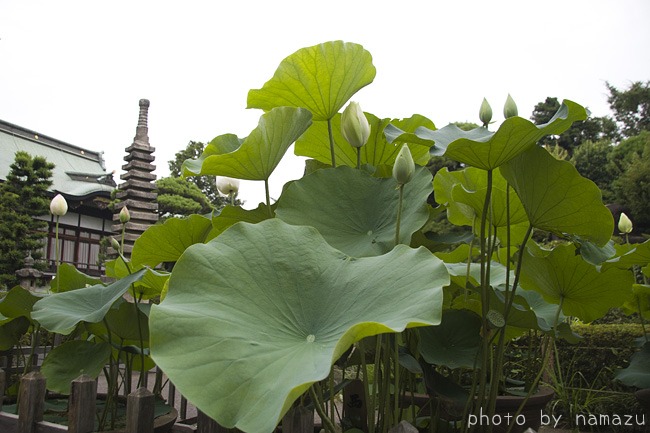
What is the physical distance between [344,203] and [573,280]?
18.5 inches

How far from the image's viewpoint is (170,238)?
1118mm

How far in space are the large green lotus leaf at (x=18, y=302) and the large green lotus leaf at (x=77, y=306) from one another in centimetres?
30

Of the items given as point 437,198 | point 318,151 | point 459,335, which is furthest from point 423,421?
point 318,151

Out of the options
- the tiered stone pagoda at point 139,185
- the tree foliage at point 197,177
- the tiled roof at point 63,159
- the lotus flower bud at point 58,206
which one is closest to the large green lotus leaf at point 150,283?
the lotus flower bud at point 58,206

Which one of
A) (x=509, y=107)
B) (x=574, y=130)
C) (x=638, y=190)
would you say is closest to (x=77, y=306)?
(x=509, y=107)

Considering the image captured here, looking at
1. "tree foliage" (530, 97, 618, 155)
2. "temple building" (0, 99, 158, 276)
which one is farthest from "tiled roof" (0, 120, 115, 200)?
"tree foliage" (530, 97, 618, 155)

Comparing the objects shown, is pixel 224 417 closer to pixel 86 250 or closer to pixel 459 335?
pixel 459 335

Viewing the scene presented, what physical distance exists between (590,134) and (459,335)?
18833 millimetres

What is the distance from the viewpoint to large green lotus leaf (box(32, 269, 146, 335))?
945mm

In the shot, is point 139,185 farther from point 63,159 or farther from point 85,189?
point 63,159

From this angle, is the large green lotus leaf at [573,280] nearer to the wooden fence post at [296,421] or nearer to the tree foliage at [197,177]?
the wooden fence post at [296,421]

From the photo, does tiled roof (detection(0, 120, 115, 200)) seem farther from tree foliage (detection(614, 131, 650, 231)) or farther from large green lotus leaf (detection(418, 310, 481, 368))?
large green lotus leaf (detection(418, 310, 481, 368))

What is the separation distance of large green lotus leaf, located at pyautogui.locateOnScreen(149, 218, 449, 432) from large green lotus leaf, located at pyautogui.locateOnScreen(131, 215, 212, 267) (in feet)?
1.33

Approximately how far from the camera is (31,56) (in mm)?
17516
